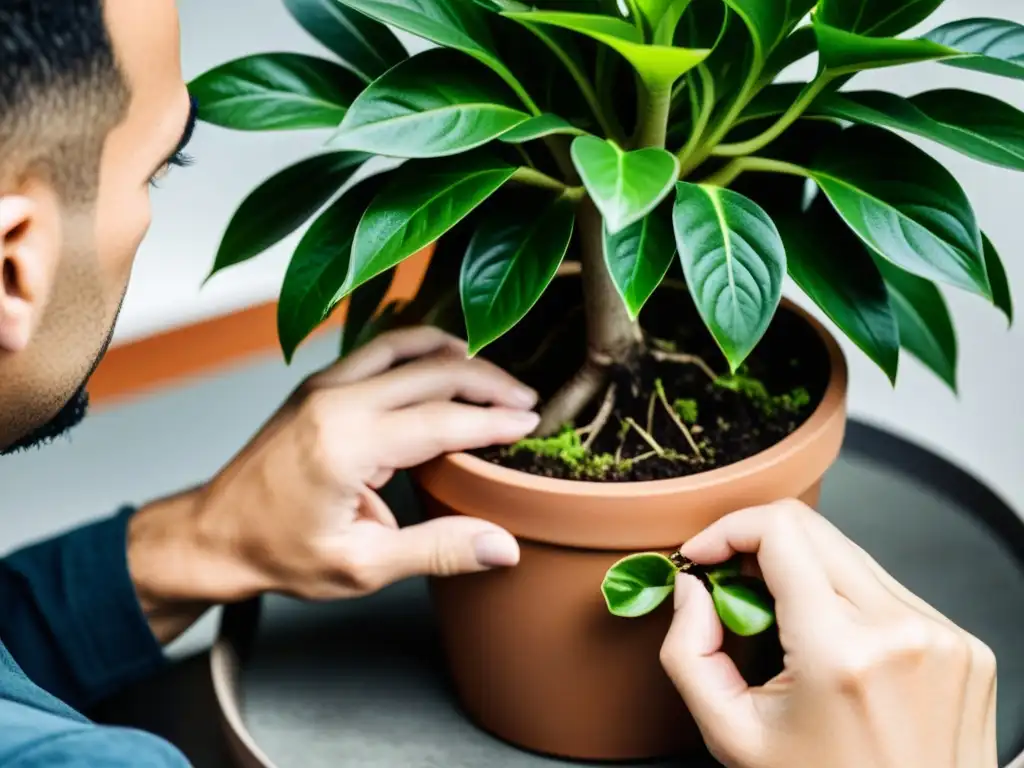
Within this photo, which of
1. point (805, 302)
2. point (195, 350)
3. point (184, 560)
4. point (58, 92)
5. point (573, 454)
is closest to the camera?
point (58, 92)

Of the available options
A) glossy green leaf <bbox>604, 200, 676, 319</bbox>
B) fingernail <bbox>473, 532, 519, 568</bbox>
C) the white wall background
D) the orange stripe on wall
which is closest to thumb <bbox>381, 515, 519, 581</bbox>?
fingernail <bbox>473, 532, 519, 568</bbox>

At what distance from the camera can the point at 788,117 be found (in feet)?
2.50

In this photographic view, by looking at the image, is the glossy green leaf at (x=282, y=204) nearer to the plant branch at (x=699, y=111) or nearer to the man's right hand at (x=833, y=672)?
the plant branch at (x=699, y=111)

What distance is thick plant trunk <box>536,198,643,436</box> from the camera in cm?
86

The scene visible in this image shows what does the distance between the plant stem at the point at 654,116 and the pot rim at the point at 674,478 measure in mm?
216

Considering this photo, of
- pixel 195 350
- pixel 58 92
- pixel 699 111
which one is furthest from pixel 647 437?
pixel 195 350

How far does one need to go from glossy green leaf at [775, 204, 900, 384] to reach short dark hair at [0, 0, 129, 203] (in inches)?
16.8

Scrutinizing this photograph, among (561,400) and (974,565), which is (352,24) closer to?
(561,400)

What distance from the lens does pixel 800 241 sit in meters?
0.81

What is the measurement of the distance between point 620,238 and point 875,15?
222 mm

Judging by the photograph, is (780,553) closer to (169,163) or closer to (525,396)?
(525,396)

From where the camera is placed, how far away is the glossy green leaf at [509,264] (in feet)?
2.48

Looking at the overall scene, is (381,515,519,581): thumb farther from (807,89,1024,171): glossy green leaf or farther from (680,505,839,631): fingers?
(807,89,1024,171): glossy green leaf

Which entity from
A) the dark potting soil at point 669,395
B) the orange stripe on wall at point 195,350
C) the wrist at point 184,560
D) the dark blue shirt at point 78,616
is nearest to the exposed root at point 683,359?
the dark potting soil at point 669,395
